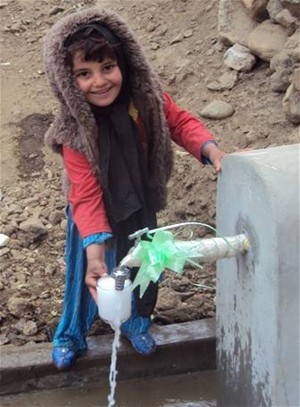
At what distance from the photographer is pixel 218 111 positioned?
451 cm

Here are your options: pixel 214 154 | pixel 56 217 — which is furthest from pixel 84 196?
pixel 56 217

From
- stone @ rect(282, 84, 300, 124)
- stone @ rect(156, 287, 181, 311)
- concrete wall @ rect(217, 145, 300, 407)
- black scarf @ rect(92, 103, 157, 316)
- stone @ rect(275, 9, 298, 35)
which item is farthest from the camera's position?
stone @ rect(275, 9, 298, 35)

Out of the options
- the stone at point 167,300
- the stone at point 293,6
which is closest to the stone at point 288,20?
the stone at point 293,6

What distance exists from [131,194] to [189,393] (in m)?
0.89

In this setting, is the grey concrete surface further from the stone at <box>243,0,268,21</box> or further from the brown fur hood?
the stone at <box>243,0,268,21</box>

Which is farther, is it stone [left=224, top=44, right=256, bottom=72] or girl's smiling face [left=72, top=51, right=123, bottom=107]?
stone [left=224, top=44, right=256, bottom=72]

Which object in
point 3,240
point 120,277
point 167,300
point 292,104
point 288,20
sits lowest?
point 167,300

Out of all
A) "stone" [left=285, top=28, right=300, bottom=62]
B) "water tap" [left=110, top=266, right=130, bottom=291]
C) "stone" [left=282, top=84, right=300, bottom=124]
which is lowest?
"water tap" [left=110, top=266, right=130, bottom=291]

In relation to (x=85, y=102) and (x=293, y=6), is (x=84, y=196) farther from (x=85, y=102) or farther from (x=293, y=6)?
(x=293, y=6)

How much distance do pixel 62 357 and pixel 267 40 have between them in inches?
89.6

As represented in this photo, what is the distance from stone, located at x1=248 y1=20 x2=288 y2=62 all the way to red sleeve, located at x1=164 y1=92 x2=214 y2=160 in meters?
1.82

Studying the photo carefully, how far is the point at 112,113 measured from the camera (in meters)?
2.68

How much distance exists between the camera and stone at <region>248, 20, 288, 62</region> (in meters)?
4.55

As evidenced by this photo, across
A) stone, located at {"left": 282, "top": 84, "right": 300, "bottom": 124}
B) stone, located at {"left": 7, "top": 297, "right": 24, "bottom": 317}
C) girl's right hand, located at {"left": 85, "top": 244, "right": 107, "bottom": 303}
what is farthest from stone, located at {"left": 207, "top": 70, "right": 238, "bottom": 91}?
girl's right hand, located at {"left": 85, "top": 244, "right": 107, "bottom": 303}
